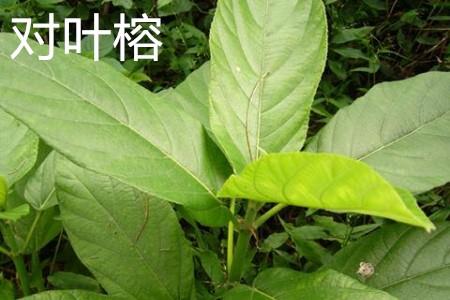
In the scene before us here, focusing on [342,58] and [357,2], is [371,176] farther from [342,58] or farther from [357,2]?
[357,2]

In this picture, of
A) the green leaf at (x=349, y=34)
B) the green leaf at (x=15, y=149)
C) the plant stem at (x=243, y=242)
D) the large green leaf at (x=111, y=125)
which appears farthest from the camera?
the green leaf at (x=349, y=34)

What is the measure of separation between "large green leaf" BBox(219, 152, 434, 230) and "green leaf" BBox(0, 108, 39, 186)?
33 centimetres

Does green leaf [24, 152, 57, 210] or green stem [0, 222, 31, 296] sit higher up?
green leaf [24, 152, 57, 210]

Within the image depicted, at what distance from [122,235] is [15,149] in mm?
191

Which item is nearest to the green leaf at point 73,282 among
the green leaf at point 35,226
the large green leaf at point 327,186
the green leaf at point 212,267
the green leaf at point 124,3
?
the green leaf at point 35,226

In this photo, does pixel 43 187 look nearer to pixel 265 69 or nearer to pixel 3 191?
pixel 3 191

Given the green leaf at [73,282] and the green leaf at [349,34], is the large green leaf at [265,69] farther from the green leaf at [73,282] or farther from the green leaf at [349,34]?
the green leaf at [349,34]

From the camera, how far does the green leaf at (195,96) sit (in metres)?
0.90

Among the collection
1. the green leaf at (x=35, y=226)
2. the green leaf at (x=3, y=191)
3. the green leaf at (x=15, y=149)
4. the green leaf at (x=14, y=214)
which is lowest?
the green leaf at (x=35, y=226)

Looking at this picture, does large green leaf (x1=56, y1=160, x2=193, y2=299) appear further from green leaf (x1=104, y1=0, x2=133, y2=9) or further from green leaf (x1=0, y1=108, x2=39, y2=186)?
green leaf (x1=104, y1=0, x2=133, y2=9)

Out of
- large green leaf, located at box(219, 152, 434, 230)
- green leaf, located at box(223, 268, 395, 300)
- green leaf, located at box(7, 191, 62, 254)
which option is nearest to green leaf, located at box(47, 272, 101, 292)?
green leaf, located at box(7, 191, 62, 254)

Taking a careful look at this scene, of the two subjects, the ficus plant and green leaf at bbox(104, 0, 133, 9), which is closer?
the ficus plant

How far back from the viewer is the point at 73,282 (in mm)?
911

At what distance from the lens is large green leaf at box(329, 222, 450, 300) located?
75cm
